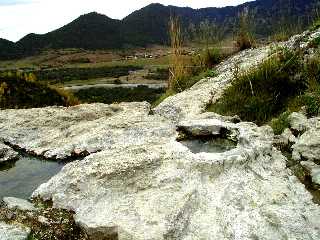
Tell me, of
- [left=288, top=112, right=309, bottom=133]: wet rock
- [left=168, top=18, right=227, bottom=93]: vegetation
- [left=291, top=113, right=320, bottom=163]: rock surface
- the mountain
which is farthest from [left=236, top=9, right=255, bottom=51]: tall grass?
the mountain

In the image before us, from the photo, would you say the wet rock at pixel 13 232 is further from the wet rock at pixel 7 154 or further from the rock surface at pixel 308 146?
the rock surface at pixel 308 146

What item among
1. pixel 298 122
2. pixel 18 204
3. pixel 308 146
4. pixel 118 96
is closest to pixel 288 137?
pixel 298 122

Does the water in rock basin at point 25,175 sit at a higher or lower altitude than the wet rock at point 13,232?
lower

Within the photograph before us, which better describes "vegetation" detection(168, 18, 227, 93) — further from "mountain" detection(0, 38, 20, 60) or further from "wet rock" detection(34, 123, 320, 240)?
"mountain" detection(0, 38, 20, 60)

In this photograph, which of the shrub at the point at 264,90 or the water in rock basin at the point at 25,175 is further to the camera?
the shrub at the point at 264,90

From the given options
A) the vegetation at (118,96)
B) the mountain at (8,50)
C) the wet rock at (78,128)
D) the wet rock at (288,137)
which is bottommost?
the mountain at (8,50)

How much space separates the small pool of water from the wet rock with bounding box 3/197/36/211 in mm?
2461

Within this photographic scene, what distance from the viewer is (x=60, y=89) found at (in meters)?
18.5

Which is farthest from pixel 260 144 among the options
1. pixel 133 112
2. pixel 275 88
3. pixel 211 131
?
pixel 133 112

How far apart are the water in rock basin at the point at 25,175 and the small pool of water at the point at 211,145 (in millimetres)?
2488

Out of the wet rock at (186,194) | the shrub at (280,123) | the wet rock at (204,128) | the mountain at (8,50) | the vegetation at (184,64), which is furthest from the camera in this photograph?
the mountain at (8,50)

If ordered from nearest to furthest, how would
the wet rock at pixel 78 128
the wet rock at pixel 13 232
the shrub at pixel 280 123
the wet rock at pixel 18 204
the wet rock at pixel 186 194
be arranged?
the wet rock at pixel 186 194, the wet rock at pixel 13 232, the wet rock at pixel 18 204, the shrub at pixel 280 123, the wet rock at pixel 78 128

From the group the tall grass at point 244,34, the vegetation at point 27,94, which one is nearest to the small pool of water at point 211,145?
the vegetation at point 27,94

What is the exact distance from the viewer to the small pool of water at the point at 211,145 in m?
7.88
